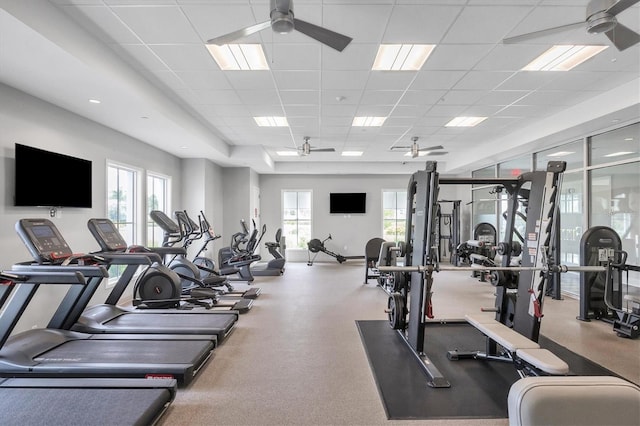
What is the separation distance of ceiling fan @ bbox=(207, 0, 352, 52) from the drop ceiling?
0.51 m

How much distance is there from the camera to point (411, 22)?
10.0 feet

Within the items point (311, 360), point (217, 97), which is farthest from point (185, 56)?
point (311, 360)

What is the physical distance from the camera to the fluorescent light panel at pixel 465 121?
599cm

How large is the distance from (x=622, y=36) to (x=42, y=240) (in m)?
5.28

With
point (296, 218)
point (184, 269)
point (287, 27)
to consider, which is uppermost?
point (287, 27)

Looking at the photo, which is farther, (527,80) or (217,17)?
(527,80)

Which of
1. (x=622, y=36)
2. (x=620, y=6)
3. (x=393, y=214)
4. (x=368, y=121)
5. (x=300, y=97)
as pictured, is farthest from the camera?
(x=393, y=214)

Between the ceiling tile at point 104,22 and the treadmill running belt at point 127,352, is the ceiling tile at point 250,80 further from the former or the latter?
the treadmill running belt at point 127,352

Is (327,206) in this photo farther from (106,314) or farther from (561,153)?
(106,314)

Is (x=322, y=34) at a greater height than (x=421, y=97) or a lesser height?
lesser

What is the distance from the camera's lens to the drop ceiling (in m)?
2.85

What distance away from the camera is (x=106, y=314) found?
390 centimetres

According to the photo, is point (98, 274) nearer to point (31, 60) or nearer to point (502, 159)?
point (31, 60)

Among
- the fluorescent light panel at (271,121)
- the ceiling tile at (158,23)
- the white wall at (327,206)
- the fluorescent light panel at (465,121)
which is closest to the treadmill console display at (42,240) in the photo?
the ceiling tile at (158,23)
